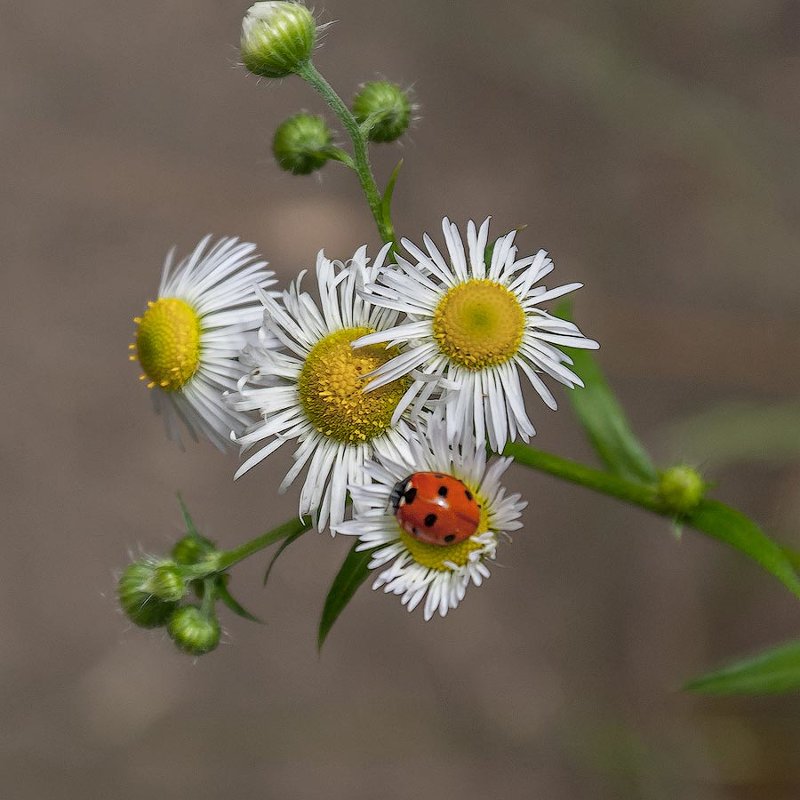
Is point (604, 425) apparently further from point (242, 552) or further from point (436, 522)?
point (242, 552)

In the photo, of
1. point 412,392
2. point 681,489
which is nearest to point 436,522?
point 412,392

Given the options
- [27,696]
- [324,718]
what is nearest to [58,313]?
[27,696]

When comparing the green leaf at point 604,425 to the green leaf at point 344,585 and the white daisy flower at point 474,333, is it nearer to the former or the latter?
the white daisy flower at point 474,333

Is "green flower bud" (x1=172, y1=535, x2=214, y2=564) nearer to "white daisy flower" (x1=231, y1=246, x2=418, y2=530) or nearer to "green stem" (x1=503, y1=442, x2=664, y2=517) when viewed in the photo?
"white daisy flower" (x1=231, y1=246, x2=418, y2=530)

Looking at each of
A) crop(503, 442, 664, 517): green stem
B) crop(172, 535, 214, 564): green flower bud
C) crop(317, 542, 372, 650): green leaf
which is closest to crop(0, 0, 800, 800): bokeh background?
crop(503, 442, 664, 517): green stem

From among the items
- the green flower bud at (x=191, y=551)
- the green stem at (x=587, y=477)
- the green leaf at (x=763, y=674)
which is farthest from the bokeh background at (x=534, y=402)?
the green flower bud at (x=191, y=551)
